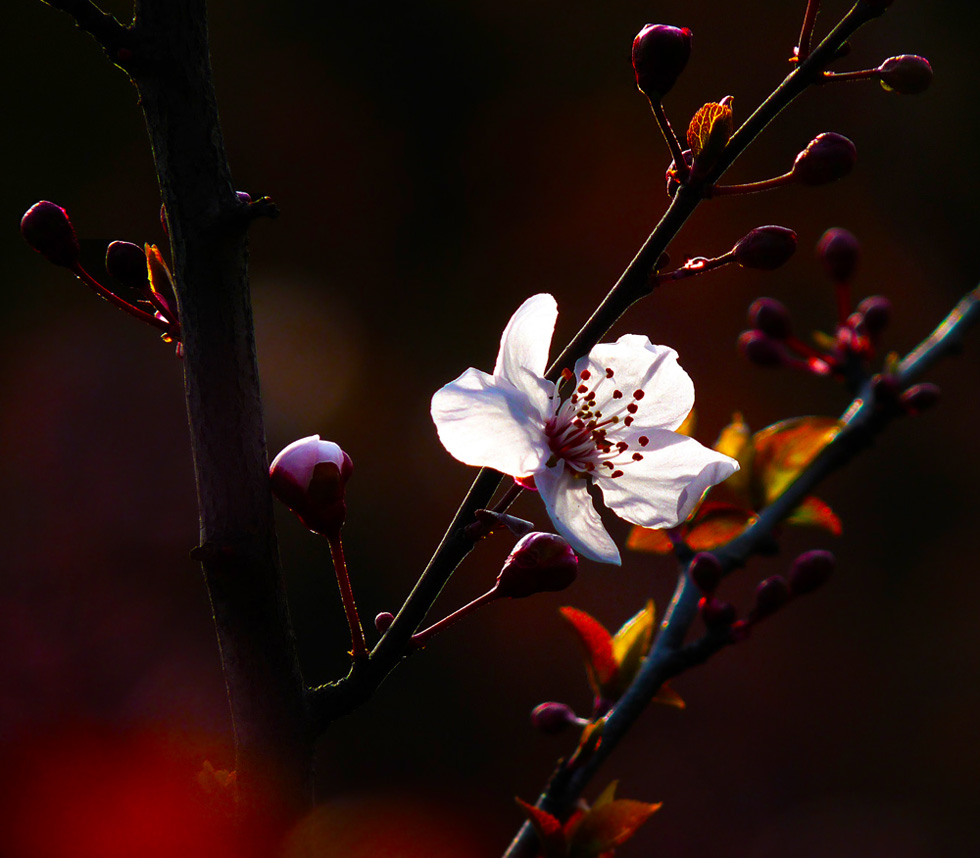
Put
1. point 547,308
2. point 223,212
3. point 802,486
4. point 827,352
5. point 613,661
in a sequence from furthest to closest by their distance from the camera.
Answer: point 827,352 → point 802,486 → point 613,661 → point 547,308 → point 223,212

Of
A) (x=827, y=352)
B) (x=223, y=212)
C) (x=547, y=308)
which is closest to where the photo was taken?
(x=223, y=212)

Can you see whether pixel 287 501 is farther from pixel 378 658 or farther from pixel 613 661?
pixel 613 661

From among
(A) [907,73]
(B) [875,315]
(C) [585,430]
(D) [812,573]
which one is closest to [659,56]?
(A) [907,73]

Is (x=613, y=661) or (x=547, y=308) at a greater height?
(x=547, y=308)

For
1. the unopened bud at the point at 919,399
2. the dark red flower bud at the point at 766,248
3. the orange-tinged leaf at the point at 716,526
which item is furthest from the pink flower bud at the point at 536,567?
the unopened bud at the point at 919,399

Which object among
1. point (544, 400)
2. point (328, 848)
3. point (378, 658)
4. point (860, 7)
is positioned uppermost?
point (860, 7)

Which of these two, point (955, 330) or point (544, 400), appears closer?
point (544, 400)

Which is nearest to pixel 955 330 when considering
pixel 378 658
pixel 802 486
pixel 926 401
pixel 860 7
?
pixel 926 401
